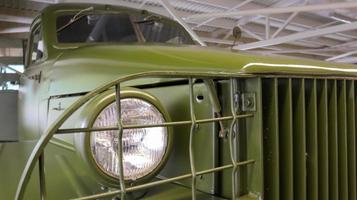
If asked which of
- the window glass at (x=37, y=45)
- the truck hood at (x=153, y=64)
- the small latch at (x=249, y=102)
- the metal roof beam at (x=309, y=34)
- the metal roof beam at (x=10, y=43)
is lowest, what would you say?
the small latch at (x=249, y=102)

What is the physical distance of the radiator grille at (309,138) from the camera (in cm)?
135

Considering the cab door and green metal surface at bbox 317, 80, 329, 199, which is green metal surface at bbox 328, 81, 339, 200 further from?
the cab door

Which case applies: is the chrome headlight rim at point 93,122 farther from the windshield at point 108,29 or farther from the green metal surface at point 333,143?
the windshield at point 108,29

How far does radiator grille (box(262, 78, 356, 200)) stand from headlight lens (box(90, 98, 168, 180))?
0.38m

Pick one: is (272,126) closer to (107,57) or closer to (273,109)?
(273,109)

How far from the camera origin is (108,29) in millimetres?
2547

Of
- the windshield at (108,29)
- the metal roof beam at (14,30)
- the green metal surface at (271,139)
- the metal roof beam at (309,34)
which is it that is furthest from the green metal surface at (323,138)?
the metal roof beam at (14,30)

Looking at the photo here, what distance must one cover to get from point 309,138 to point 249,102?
33 centimetres

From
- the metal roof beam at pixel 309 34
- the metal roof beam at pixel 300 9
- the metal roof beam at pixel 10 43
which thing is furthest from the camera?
the metal roof beam at pixel 309 34

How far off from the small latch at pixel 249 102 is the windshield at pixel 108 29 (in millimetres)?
1320

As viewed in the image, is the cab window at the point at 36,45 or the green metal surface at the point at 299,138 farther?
the cab window at the point at 36,45

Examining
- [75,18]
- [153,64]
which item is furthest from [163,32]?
[153,64]

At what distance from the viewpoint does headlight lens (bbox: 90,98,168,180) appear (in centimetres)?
124

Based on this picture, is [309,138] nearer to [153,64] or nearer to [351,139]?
[351,139]
